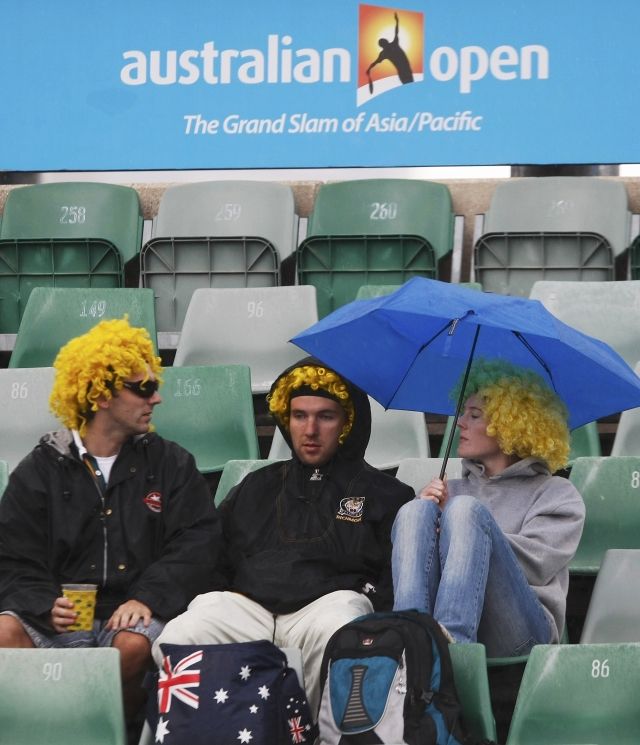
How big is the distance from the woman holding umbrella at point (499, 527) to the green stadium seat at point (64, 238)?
2.41m

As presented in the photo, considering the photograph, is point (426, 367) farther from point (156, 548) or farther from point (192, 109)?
point (192, 109)

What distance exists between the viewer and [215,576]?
3607 millimetres

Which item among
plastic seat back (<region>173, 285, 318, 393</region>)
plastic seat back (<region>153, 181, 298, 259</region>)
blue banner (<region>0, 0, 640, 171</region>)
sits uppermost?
blue banner (<region>0, 0, 640, 171</region>)

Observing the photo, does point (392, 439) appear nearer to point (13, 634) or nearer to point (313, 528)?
point (313, 528)

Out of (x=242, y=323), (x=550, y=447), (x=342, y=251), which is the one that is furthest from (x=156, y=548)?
(x=342, y=251)

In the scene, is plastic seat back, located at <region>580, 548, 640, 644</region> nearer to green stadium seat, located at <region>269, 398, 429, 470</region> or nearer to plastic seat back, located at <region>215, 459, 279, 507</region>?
plastic seat back, located at <region>215, 459, 279, 507</region>

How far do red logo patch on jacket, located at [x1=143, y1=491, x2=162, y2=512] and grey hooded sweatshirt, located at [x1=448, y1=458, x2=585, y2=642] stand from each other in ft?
2.35

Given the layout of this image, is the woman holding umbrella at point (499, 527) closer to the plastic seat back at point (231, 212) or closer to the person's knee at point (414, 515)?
the person's knee at point (414, 515)

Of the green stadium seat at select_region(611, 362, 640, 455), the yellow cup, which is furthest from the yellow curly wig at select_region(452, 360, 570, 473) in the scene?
the yellow cup

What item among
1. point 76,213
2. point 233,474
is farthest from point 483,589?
point 76,213

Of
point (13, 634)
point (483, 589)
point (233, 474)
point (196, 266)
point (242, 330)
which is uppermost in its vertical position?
point (196, 266)

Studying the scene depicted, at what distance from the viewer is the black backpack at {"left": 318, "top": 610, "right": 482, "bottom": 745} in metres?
2.86

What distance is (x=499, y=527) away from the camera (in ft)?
11.1

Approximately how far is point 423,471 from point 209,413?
0.89m
